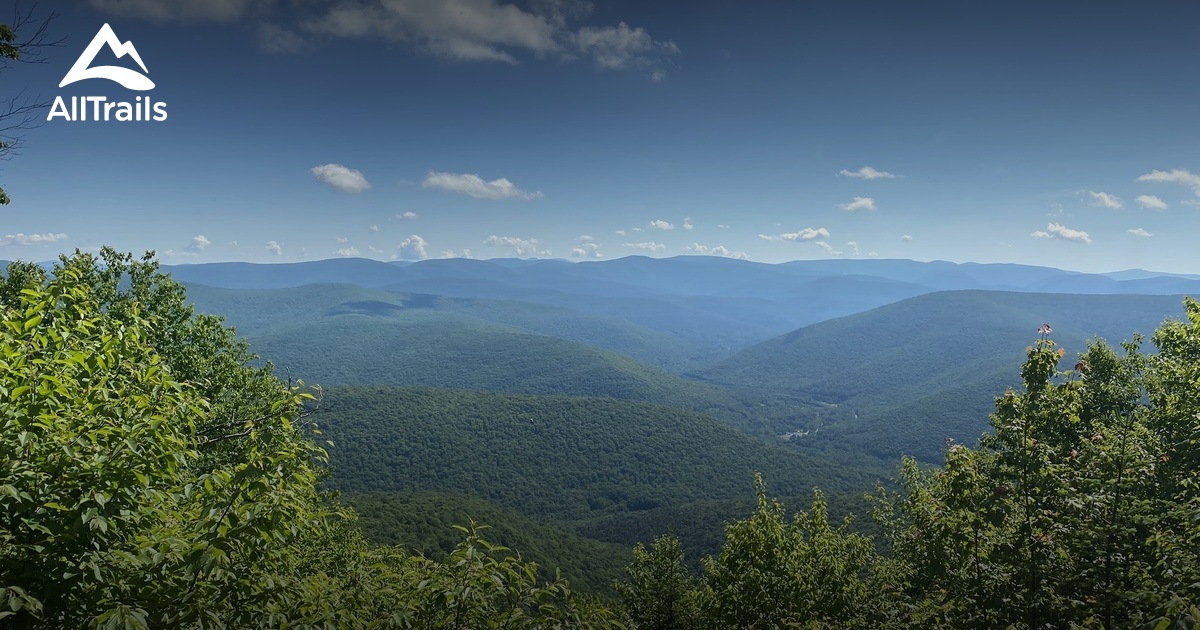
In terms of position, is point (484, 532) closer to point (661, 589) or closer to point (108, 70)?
point (661, 589)

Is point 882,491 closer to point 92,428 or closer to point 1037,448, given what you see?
point 1037,448

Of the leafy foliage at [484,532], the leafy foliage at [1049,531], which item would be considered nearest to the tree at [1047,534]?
the leafy foliage at [1049,531]

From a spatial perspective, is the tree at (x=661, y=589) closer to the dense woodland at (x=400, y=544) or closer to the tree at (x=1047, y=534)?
the dense woodland at (x=400, y=544)

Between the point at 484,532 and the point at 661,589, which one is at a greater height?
the point at 661,589

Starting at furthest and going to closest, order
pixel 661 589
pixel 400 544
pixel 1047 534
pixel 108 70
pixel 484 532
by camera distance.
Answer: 1. pixel 484 532
2. pixel 661 589
3. pixel 108 70
4. pixel 400 544
5. pixel 1047 534

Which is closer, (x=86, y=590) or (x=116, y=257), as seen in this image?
(x=86, y=590)

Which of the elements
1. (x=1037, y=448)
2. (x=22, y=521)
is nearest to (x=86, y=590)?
(x=22, y=521)

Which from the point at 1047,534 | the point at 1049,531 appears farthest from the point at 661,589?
the point at 1047,534

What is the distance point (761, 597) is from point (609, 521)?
149974 mm

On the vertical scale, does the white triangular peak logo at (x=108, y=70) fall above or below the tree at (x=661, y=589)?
above

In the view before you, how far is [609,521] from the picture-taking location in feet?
510

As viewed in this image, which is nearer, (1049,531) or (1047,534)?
(1047,534)

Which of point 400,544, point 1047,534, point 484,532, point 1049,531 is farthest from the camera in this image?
point 484,532

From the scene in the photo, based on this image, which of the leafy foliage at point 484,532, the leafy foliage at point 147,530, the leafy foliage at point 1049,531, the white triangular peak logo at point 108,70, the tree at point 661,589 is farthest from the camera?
the leafy foliage at point 484,532
